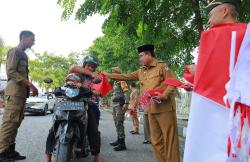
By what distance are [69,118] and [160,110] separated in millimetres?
1304

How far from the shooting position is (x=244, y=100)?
2.58 metres

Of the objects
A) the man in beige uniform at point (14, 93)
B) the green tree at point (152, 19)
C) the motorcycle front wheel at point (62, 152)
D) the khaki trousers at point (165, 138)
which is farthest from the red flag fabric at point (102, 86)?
the green tree at point (152, 19)

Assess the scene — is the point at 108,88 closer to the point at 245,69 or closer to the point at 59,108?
the point at 59,108

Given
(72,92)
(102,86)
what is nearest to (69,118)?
(72,92)

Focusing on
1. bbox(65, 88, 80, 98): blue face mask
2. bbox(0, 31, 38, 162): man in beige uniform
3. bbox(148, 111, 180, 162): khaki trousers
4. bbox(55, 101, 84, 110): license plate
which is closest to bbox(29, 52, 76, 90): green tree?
bbox(0, 31, 38, 162): man in beige uniform

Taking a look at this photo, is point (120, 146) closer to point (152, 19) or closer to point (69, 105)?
point (152, 19)

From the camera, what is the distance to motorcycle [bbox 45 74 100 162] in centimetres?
503

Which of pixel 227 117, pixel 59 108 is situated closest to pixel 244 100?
pixel 227 117

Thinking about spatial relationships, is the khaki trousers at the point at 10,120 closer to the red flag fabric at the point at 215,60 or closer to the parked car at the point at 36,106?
the red flag fabric at the point at 215,60

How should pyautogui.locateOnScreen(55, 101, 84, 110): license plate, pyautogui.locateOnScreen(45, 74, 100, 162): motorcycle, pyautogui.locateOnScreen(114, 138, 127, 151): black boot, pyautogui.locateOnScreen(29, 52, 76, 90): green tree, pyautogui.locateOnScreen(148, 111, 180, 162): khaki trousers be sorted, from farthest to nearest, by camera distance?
pyautogui.locateOnScreen(29, 52, 76, 90): green tree → pyautogui.locateOnScreen(114, 138, 127, 151): black boot → pyautogui.locateOnScreen(148, 111, 180, 162): khaki trousers → pyautogui.locateOnScreen(55, 101, 84, 110): license plate → pyautogui.locateOnScreen(45, 74, 100, 162): motorcycle

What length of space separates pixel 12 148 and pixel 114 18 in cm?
279

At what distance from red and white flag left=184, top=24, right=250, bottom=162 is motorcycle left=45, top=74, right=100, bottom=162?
2.48 metres

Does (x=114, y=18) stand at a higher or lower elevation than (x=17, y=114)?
higher

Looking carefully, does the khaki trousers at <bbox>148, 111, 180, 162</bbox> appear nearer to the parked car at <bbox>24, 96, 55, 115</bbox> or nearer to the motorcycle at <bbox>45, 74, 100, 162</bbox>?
the motorcycle at <bbox>45, 74, 100, 162</bbox>
